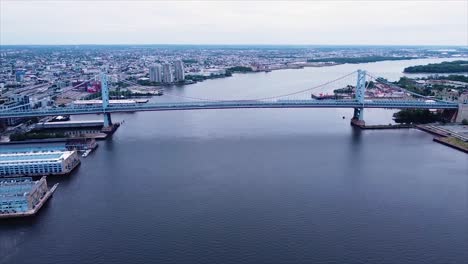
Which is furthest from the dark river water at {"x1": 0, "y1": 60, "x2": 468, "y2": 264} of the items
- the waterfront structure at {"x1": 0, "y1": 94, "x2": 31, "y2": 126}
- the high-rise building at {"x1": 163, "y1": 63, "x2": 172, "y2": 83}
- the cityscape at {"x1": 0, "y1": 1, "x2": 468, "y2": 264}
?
the high-rise building at {"x1": 163, "y1": 63, "x2": 172, "y2": 83}

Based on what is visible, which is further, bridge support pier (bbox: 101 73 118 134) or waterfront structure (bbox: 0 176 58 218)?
bridge support pier (bbox: 101 73 118 134)

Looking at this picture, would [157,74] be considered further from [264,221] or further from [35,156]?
[264,221]

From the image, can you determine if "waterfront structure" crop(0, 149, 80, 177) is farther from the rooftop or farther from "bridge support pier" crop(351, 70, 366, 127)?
"bridge support pier" crop(351, 70, 366, 127)

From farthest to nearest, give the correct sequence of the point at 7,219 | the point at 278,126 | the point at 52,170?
the point at 278,126, the point at 52,170, the point at 7,219

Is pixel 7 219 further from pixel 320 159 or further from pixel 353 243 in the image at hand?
pixel 320 159

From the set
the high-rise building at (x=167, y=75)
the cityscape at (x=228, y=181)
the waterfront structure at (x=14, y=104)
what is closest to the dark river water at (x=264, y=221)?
the cityscape at (x=228, y=181)

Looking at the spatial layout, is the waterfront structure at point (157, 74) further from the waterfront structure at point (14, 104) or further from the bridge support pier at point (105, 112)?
the bridge support pier at point (105, 112)

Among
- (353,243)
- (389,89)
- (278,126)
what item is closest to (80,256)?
(353,243)

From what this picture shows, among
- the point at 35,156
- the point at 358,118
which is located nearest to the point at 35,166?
the point at 35,156
